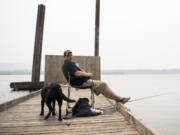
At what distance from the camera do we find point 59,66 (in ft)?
36.0

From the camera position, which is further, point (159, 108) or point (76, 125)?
point (159, 108)

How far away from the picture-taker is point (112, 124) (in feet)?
11.1

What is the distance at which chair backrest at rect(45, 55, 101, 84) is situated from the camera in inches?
427

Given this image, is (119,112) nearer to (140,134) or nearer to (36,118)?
(140,134)

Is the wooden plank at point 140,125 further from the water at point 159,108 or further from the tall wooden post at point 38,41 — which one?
the tall wooden post at point 38,41

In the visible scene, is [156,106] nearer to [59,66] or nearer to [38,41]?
[59,66]

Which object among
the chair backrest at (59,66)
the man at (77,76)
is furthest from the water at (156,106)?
the man at (77,76)

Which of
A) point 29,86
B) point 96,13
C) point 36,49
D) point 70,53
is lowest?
point 29,86

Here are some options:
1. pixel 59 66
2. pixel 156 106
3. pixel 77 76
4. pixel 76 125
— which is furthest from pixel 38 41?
pixel 76 125

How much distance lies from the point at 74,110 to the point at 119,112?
109cm

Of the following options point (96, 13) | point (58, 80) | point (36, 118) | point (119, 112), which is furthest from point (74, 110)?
point (96, 13)

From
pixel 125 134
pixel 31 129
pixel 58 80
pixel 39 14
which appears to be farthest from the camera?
pixel 39 14

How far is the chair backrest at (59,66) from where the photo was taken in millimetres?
Answer: 10845

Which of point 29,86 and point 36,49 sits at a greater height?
point 36,49
